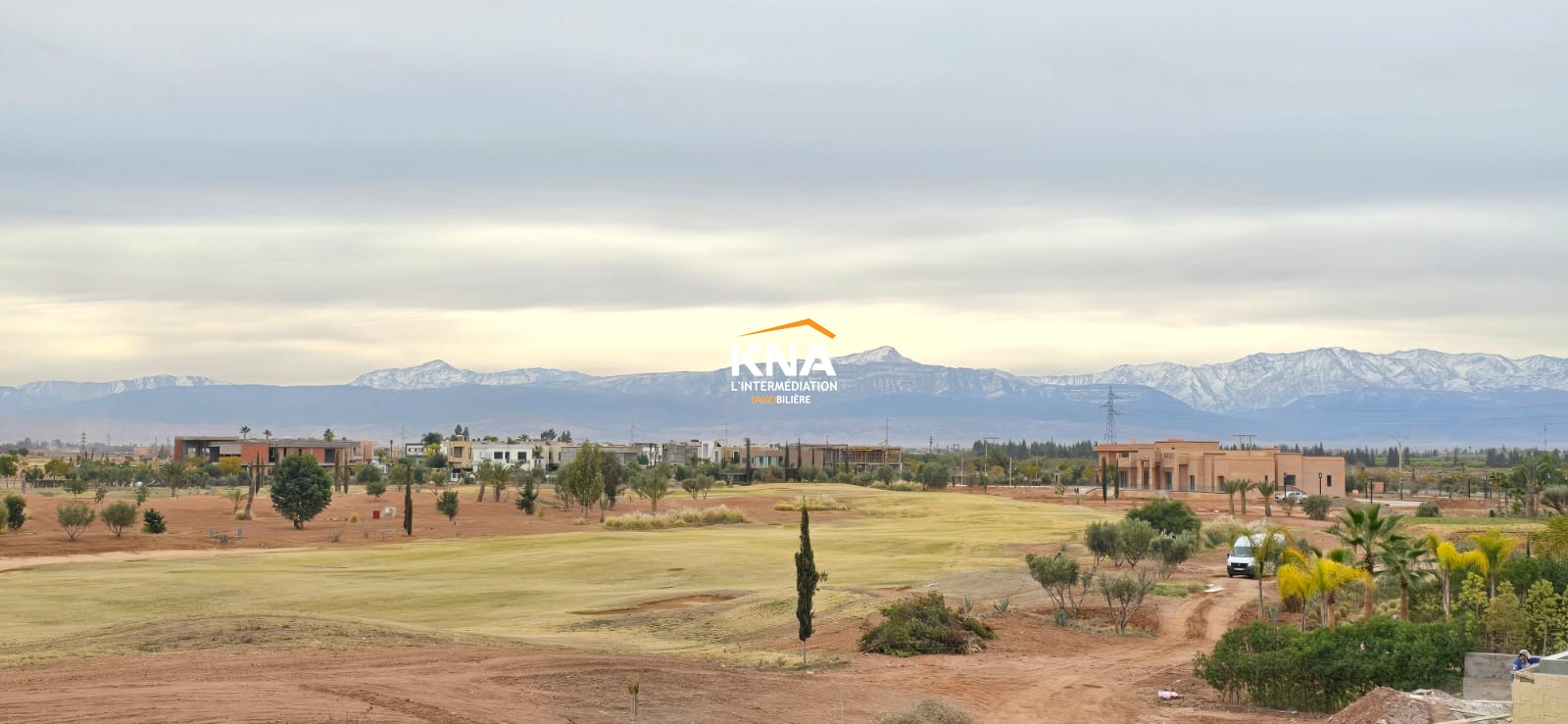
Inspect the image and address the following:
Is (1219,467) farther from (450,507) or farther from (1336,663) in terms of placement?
(1336,663)

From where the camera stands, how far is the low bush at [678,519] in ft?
267

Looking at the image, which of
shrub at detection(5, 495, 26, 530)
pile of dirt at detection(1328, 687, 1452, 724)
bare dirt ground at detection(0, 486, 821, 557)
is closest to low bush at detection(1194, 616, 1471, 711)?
pile of dirt at detection(1328, 687, 1452, 724)

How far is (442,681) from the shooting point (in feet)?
79.5

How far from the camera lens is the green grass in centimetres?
3559

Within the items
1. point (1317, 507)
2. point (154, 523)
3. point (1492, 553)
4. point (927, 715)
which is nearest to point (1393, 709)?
point (927, 715)

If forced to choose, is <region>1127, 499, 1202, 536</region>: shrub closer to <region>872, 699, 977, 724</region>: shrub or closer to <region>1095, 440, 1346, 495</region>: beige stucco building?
<region>872, 699, 977, 724</region>: shrub

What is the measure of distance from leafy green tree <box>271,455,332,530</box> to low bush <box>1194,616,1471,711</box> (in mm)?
66833

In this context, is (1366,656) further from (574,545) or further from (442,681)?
(574,545)

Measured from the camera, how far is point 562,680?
1011 inches

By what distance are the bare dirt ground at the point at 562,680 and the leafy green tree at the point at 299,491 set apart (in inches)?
2177

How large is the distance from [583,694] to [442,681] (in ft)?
7.91

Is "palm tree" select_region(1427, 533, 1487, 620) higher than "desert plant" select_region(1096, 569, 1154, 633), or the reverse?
"palm tree" select_region(1427, 533, 1487, 620)

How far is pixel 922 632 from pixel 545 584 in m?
19.7

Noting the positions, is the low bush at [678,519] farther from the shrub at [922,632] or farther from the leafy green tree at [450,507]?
the shrub at [922,632]
